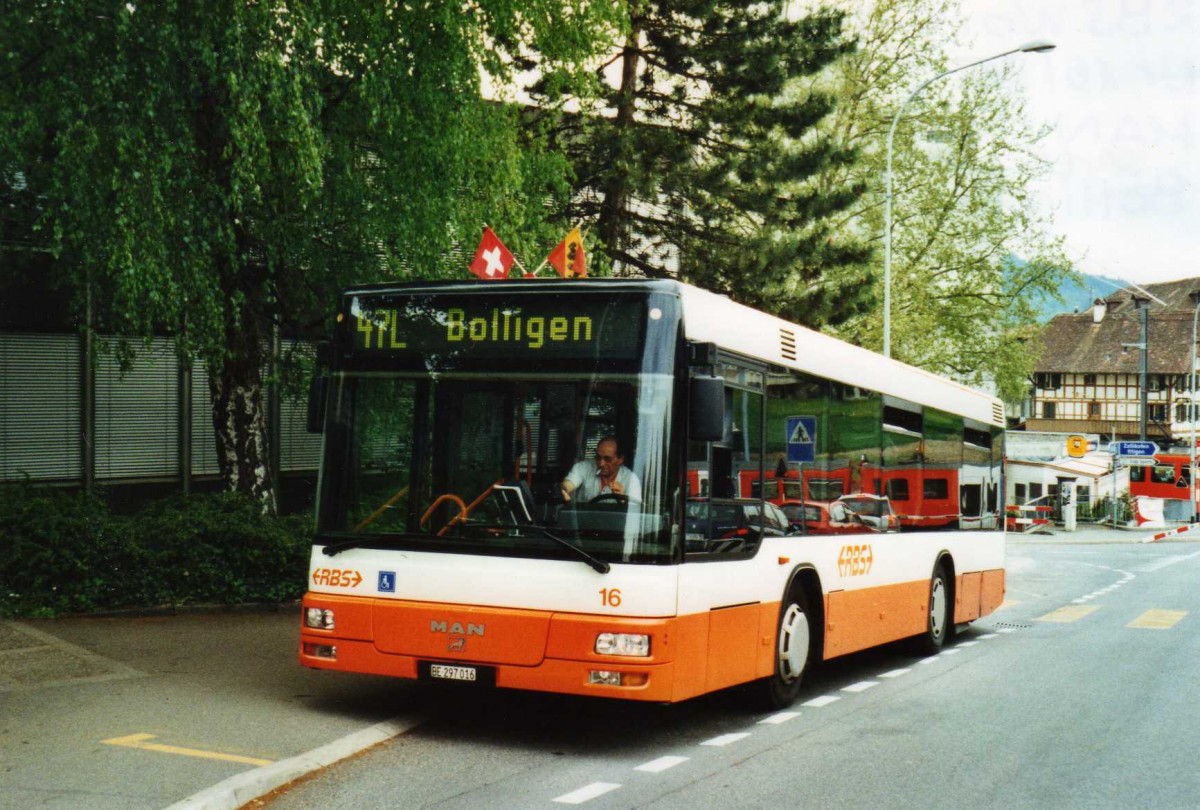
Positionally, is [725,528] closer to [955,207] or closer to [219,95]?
[219,95]

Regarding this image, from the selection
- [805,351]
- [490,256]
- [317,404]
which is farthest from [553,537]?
[490,256]

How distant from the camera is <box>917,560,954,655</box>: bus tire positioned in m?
14.3

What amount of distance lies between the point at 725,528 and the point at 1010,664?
5.85 meters

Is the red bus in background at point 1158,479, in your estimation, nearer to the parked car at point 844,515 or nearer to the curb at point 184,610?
the parked car at point 844,515

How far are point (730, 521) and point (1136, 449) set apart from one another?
47101 mm

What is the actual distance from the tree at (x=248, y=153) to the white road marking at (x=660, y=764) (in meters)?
6.54

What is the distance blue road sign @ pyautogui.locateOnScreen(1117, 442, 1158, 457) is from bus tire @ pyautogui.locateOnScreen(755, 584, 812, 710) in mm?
44766

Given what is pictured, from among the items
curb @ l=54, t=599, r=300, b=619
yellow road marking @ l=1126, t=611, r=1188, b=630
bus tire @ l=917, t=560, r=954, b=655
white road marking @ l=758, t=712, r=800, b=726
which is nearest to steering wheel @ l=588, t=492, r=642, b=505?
white road marking @ l=758, t=712, r=800, b=726

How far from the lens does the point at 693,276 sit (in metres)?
26.2

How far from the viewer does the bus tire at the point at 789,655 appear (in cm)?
Result: 1012

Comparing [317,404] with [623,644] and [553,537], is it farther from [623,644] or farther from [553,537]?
[623,644]

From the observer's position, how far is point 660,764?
826 centimetres

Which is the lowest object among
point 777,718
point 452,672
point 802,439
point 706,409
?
point 777,718

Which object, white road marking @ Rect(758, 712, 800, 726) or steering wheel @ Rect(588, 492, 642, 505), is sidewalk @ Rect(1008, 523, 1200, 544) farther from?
steering wheel @ Rect(588, 492, 642, 505)
